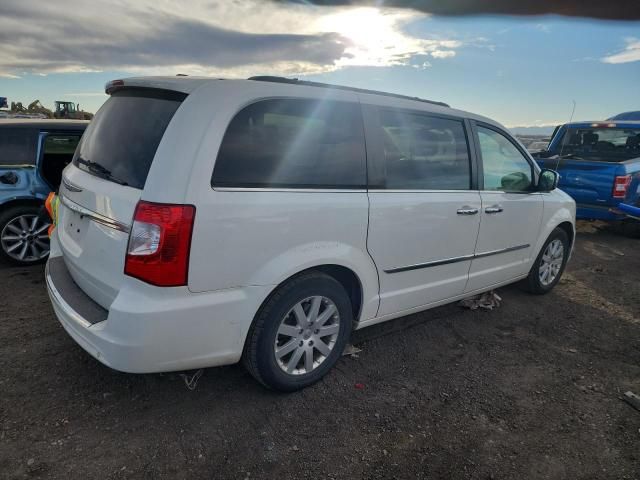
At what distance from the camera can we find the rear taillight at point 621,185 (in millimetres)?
6941

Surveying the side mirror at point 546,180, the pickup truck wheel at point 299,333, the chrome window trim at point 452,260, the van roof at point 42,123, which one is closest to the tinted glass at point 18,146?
the van roof at point 42,123

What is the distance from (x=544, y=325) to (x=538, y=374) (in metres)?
1.00

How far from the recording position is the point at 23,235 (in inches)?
187

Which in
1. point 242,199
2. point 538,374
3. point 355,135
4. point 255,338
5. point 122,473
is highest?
point 355,135

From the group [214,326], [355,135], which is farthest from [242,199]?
[355,135]

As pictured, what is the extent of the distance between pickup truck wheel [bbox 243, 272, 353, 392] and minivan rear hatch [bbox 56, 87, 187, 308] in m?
0.81

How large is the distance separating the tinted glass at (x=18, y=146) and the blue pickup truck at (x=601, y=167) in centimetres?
653

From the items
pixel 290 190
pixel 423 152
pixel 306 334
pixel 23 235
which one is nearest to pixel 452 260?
pixel 423 152

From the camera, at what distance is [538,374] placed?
324cm

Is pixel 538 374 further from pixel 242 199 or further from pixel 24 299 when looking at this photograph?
pixel 24 299

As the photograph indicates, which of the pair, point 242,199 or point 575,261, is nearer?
point 242,199

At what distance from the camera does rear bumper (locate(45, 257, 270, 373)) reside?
2156 mm

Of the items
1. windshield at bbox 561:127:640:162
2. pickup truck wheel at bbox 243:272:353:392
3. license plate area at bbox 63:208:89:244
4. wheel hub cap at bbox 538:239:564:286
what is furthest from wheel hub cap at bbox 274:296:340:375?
windshield at bbox 561:127:640:162

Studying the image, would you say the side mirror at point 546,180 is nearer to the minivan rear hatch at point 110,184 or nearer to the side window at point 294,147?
the side window at point 294,147
